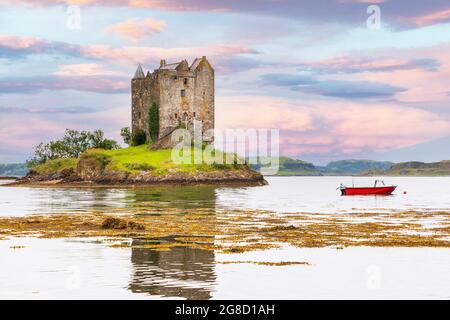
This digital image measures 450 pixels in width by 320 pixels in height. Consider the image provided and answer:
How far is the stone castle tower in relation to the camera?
584 feet

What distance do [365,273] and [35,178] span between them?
568 feet

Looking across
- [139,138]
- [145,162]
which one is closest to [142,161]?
[145,162]

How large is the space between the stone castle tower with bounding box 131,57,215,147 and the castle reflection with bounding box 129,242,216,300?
5594 inches

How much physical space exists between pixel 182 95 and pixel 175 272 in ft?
500

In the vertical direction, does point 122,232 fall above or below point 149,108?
below

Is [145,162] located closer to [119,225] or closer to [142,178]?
[142,178]

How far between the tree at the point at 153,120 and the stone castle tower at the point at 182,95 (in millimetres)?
1414

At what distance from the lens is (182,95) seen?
17825 cm

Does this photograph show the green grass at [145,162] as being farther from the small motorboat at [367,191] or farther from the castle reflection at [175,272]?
the castle reflection at [175,272]

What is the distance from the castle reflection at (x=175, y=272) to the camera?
24.0 meters

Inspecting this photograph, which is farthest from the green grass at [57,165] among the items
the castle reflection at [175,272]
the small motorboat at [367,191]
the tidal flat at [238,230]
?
the castle reflection at [175,272]

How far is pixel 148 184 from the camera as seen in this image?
15200 centimetres
